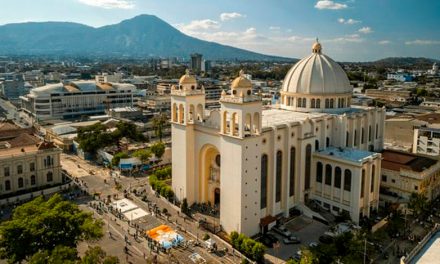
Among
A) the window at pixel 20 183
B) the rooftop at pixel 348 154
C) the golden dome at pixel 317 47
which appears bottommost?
the window at pixel 20 183

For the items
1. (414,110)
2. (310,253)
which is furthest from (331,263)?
(414,110)

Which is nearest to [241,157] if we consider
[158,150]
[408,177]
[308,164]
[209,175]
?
[209,175]

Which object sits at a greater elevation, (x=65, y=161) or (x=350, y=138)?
(x=350, y=138)

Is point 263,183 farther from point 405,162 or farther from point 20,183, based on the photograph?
point 20,183

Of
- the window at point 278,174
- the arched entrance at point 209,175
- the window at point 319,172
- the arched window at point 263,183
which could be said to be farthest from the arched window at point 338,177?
the arched entrance at point 209,175

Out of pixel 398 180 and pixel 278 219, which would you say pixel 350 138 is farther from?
pixel 278 219

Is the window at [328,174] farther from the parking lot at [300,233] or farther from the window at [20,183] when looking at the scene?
the window at [20,183]
